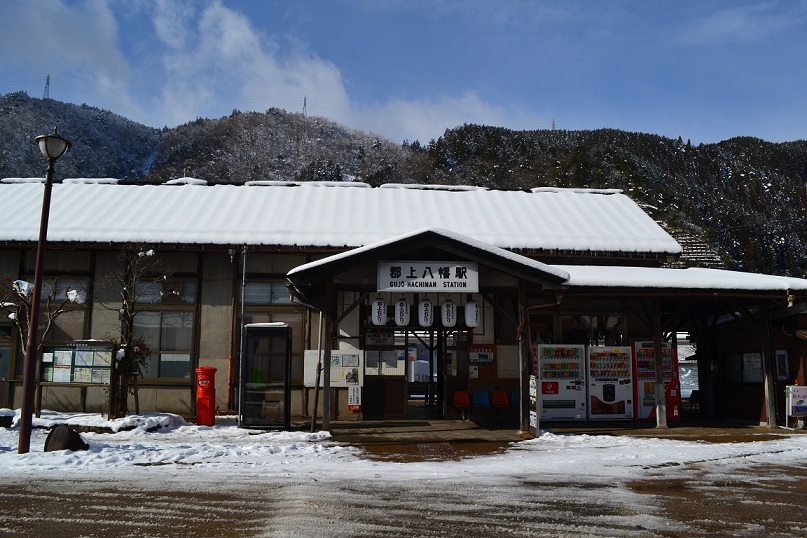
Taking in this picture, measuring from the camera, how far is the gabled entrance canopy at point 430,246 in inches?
454

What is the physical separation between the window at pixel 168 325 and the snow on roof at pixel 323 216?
1.23m

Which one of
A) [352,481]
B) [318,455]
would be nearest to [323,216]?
[318,455]

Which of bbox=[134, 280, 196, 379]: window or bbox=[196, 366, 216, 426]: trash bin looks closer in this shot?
bbox=[196, 366, 216, 426]: trash bin

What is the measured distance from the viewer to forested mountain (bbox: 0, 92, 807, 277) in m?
64.0

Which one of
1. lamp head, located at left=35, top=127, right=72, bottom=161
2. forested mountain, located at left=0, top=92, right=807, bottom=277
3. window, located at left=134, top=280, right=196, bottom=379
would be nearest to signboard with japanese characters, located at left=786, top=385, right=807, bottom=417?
window, located at left=134, top=280, right=196, bottom=379

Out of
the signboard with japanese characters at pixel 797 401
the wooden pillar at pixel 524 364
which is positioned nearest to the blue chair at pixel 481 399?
the wooden pillar at pixel 524 364

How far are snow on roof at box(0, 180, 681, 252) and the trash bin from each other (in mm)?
3181

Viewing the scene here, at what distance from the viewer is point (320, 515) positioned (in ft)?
19.4

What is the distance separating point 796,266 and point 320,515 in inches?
2445

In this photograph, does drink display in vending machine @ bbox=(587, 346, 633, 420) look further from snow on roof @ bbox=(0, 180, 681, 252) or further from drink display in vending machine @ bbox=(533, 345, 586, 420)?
snow on roof @ bbox=(0, 180, 681, 252)

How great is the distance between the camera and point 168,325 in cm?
1527

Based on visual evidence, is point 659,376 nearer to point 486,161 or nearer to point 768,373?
point 768,373

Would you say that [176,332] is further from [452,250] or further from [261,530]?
[261,530]

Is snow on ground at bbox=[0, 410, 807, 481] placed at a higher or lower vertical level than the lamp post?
lower
